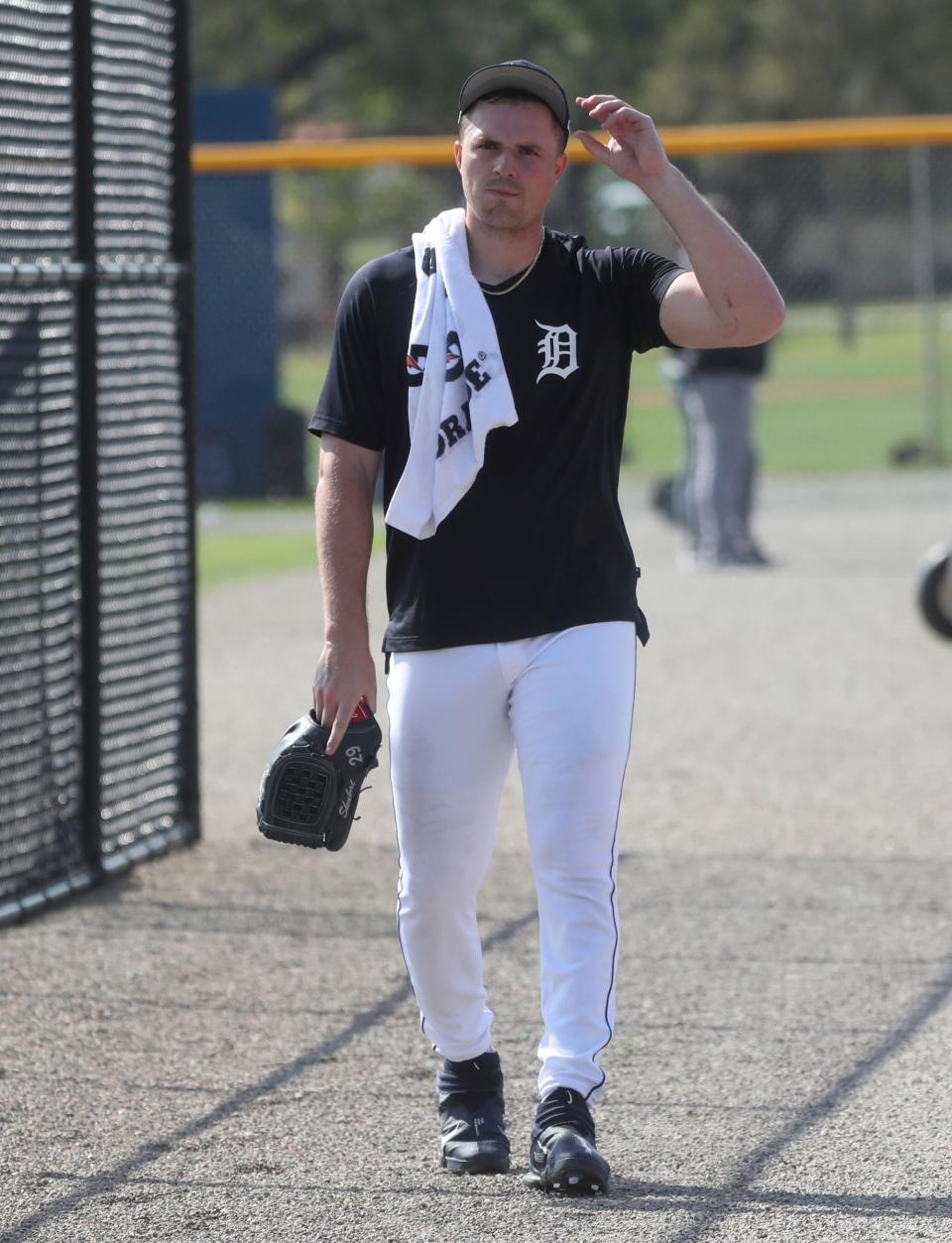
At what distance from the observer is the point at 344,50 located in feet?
132

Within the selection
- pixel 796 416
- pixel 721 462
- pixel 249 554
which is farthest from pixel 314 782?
pixel 796 416

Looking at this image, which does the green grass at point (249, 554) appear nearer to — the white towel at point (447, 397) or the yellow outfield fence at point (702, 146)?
the yellow outfield fence at point (702, 146)

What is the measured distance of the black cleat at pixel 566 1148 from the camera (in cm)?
389

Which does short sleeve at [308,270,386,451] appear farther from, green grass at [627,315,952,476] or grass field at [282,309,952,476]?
green grass at [627,315,952,476]

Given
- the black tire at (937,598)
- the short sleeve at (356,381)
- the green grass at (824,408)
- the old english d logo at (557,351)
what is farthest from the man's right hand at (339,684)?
the green grass at (824,408)

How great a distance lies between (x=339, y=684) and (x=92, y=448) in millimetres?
2588

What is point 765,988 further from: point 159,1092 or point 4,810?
point 4,810

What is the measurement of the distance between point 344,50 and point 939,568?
106 ft

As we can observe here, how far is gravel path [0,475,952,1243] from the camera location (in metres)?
3.92

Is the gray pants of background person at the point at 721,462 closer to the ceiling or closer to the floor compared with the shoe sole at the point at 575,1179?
closer to the ceiling

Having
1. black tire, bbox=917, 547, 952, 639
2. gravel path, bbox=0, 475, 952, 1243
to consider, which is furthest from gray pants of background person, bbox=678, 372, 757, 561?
gravel path, bbox=0, 475, 952, 1243

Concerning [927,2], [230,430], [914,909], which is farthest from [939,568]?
[927,2]

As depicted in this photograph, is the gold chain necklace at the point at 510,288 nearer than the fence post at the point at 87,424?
Yes

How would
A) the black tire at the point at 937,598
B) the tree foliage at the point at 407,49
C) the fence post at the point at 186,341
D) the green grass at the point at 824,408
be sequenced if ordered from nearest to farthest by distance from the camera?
1. the fence post at the point at 186,341
2. the black tire at the point at 937,598
3. the green grass at the point at 824,408
4. the tree foliage at the point at 407,49
